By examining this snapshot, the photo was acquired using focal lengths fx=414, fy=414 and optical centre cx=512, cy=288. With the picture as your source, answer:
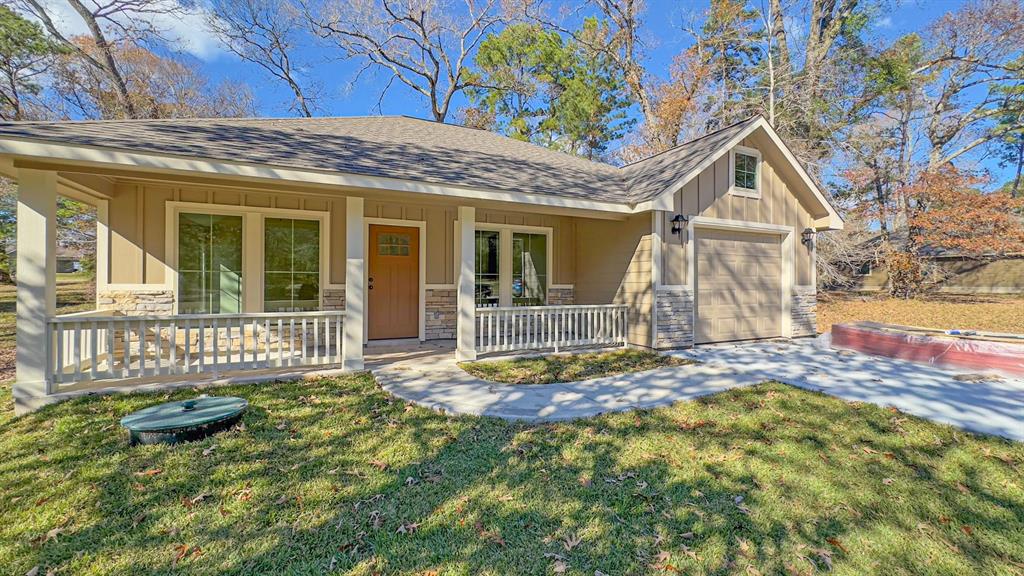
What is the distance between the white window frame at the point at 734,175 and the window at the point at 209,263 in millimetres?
8625

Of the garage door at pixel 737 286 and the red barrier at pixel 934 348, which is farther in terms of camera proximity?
the garage door at pixel 737 286

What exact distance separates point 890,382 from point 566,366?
4110mm

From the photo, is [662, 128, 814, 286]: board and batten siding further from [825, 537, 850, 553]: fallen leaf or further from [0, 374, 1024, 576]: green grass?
[825, 537, 850, 553]: fallen leaf

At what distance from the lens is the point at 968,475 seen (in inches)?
119

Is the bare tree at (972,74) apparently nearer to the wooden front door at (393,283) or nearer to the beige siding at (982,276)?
the beige siding at (982,276)

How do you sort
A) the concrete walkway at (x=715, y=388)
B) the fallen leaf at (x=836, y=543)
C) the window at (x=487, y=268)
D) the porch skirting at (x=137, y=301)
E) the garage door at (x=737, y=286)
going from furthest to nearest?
the window at (x=487, y=268) < the garage door at (x=737, y=286) < the porch skirting at (x=137, y=301) < the concrete walkway at (x=715, y=388) < the fallen leaf at (x=836, y=543)

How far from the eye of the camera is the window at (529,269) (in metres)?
8.53

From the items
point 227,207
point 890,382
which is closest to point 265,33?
point 227,207

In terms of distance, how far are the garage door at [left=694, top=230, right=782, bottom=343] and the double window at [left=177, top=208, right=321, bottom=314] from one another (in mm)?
6894

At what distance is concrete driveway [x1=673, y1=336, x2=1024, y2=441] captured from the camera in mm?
4078

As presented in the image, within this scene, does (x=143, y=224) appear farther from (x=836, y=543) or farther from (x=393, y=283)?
(x=836, y=543)

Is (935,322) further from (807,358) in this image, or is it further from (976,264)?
(976,264)

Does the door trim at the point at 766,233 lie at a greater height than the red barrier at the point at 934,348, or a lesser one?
greater

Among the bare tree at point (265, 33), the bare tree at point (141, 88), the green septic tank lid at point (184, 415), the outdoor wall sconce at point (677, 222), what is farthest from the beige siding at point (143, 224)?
the bare tree at point (265, 33)
